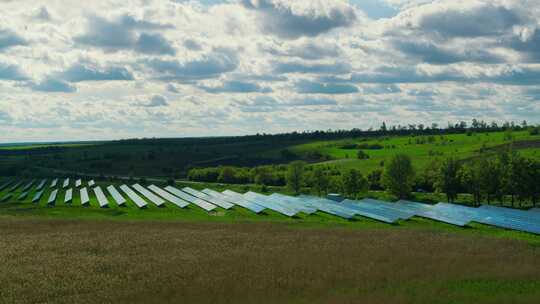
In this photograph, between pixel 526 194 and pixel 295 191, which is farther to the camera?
pixel 295 191

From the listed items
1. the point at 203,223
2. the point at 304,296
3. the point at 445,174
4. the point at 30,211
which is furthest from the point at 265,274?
the point at 445,174

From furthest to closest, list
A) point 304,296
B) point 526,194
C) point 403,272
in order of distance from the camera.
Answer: point 526,194
point 403,272
point 304,296

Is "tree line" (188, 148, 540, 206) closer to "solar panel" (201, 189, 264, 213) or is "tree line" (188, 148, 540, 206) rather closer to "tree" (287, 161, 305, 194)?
"tree" (287, 161, 305, 194)

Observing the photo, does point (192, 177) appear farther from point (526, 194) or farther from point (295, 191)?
point (526, 194)

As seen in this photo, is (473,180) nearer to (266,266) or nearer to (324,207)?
(324,207)

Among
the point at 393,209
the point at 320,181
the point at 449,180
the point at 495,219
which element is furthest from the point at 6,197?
the point at 495,219

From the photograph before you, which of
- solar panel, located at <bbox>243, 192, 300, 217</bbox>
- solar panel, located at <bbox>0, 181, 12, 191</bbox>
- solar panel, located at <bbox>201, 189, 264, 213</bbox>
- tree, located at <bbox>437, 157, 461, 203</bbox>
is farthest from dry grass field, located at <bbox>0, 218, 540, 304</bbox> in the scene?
solar panel, located at <bbox>0, 181, 12, 191</bbox>
